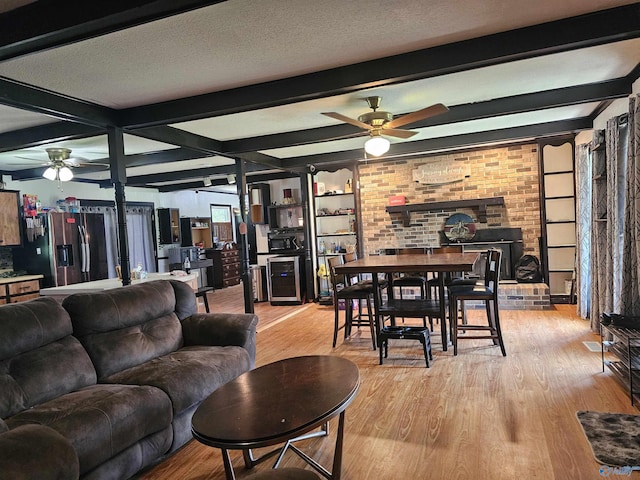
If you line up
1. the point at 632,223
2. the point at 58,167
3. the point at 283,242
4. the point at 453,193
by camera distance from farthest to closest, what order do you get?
the point at 283,242 → the point at 453,193 → the point at 58,167 → the point at 632,223

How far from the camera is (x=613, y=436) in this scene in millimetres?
2541

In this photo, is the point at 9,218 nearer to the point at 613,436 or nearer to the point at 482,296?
the point at 482,296

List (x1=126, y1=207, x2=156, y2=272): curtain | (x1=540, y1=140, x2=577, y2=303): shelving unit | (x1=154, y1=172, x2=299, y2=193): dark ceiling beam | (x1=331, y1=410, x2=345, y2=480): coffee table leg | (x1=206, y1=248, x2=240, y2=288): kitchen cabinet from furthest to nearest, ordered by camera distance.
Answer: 1. (x1=206, y1=248, x2=240, y2=288): kitchen cabinet
2. (x1=126, y1=207, x2=156, y2=272): curtain
3. (x1=154, y1=172, x2=299, y2=193): dark ceiling beam
4. (x1=540, y1=140, x2=577, y2=303): shelving unit
5. (x1=331, y1=410, x2=345, y2=480): coffee table leg

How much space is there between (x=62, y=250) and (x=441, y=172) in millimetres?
6276

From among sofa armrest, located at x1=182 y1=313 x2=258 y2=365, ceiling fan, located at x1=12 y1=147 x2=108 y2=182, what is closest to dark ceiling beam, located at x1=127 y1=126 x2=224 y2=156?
ceiling fan, located at x1=12 y1=147 x2=108 y2=182

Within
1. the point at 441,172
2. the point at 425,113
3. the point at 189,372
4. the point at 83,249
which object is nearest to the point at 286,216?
the point at 441,172

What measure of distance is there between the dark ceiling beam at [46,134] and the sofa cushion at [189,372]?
7.79 ft

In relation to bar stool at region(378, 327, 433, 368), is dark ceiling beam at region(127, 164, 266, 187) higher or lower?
higher

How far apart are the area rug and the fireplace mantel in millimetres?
4273

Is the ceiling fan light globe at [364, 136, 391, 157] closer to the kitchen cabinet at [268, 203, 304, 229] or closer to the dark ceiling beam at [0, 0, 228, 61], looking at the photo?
the dark ceiling beam at [0, 0, 228, 61]

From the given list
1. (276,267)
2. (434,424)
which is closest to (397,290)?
(276,267)

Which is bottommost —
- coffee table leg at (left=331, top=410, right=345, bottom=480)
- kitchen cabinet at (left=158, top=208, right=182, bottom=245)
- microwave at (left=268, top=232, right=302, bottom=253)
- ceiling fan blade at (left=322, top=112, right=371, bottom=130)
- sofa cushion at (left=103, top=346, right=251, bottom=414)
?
coffee table leg at (left=331, top=410, right=345, bottom=480)

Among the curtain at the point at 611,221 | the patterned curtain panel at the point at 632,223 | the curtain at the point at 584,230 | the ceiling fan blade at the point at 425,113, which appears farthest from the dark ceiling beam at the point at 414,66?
the curtain at the point at 584,230

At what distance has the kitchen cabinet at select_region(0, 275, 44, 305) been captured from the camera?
6.20 meters
